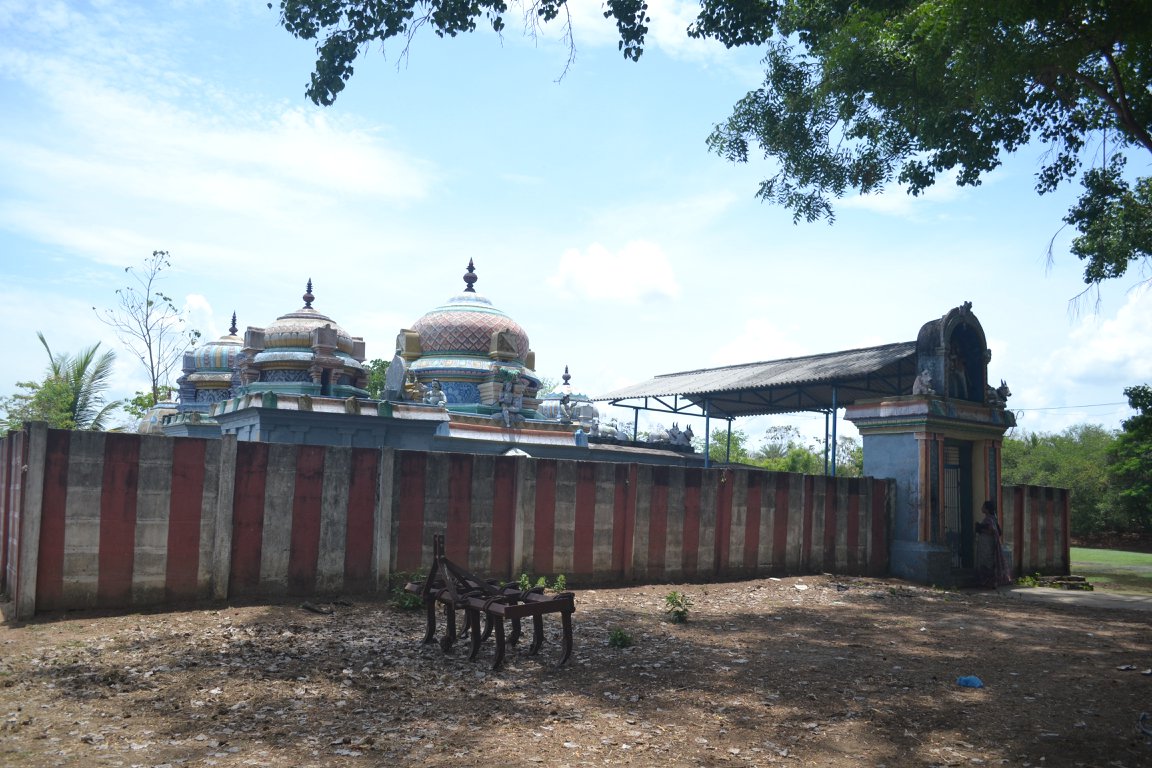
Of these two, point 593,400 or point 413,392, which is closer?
point 413,392

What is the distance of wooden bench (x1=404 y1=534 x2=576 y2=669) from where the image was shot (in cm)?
808

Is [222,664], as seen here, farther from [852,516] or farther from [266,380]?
[266,380]

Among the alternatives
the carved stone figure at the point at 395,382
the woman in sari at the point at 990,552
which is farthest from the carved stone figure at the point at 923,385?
the carved stone figure at the point at 395,382

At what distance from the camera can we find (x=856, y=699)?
7.39 m

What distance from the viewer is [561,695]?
7.45 m

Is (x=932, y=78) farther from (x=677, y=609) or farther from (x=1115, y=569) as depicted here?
(x=1115, y=569)

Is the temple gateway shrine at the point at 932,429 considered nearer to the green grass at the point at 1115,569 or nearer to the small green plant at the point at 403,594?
the green grass at the point at 1115,569

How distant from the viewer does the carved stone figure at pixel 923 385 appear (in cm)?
1819

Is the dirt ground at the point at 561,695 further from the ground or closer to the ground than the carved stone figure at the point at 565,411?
closer to the ground

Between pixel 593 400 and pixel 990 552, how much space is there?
46.3 ft

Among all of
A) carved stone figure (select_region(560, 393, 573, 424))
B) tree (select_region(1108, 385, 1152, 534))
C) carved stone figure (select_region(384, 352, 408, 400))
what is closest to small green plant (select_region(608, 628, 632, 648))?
carved stone figure (select_region(384, 352, 408, 400))

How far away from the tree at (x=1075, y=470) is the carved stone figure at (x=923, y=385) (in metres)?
18.9

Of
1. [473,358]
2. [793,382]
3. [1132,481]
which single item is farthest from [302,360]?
[1132,481]

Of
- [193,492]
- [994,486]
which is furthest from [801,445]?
[193,492]
